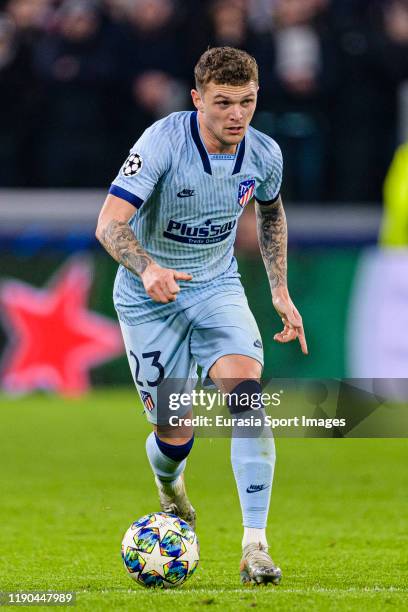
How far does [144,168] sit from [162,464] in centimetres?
172

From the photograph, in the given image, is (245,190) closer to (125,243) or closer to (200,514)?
(125,243)

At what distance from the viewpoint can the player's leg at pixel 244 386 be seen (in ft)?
19.5

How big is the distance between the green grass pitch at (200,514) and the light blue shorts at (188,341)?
91 cm

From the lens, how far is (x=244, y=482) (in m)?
6.04

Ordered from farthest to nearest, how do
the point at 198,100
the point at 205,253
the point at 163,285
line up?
the point at 205,253 < the point at 198,100 < the point at 163,285

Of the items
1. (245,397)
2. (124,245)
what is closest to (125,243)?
(124,245)

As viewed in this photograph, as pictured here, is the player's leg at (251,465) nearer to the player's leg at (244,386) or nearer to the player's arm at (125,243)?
the player's leg at (244,386)

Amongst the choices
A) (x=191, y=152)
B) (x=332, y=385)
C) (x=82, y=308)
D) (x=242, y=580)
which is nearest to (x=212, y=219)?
(x=191, y=152)

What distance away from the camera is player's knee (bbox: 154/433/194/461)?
22.9 feet

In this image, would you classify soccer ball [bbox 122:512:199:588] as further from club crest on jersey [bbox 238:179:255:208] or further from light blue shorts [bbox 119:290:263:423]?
club crest on jersey [bbox 238:179:255:208]

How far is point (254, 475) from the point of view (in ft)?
19.8

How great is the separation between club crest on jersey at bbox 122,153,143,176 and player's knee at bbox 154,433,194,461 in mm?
1524

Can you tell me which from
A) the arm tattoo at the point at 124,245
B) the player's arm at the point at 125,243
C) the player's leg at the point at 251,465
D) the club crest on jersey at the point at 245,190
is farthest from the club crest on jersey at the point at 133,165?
the player's leg at the point at 251,465

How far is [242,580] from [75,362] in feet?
26.5
